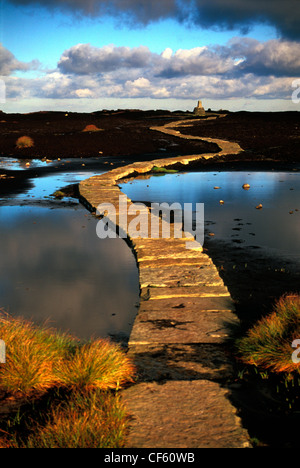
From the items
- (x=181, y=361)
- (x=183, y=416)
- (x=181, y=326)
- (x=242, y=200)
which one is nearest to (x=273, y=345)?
(x=181, y=361)

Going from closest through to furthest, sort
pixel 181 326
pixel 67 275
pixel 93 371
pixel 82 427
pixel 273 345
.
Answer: pixel 82 427
pixel 93 371
pixel 273 345
pixel 181 326
pixel 67 275

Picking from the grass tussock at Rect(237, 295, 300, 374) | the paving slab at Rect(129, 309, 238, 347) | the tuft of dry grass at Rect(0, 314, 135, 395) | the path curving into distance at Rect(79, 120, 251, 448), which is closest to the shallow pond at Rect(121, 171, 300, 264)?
the path curving into distance at Rect(79, 120, 251, 448)

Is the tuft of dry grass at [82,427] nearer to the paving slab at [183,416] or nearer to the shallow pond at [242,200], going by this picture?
the paving slab at [183,416]

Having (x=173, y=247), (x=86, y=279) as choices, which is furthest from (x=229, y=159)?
(x=86, y=279)

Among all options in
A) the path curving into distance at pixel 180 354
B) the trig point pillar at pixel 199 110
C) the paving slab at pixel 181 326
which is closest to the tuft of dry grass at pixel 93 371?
the path curving into distance at pixel 180 354

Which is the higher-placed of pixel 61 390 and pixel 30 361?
pixel 30 361

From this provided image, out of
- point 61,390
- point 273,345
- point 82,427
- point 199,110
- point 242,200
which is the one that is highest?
point 199,110

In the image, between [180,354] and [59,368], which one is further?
[180,354]

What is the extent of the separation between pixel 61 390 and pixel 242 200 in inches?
308

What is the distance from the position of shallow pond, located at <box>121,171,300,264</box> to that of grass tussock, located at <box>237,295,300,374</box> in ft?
7.98

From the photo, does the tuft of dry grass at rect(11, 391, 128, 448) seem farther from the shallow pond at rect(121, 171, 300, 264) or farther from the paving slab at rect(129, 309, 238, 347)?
the shallow pond at rect(121, 171, 300, 264)

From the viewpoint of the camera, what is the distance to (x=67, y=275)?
205 inches

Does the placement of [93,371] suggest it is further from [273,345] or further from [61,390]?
[273,345]
